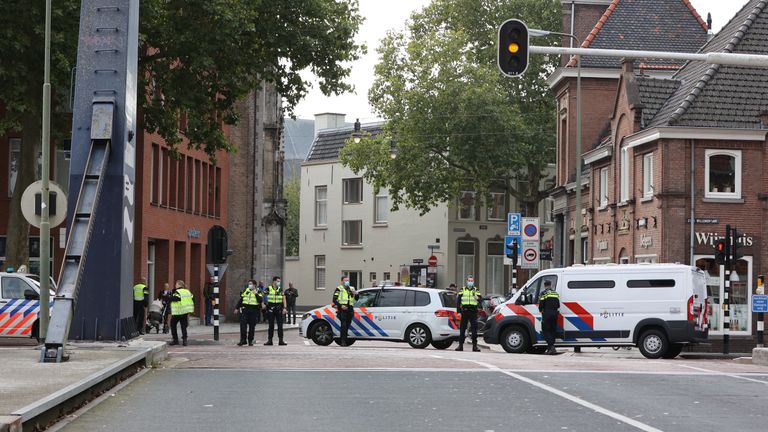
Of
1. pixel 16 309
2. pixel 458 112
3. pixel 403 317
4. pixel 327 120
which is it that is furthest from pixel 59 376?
pixel 327 120

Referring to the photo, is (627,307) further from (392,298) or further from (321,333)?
(321,333)

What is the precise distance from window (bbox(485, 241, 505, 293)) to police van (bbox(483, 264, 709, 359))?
146ft

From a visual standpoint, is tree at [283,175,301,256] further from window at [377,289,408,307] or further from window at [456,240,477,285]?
window at [377,289,408,307]

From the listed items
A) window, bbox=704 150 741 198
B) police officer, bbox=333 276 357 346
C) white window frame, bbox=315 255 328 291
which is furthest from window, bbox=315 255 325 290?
police officer, bbox=333 276 357 346

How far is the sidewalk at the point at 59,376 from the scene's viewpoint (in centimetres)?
1145

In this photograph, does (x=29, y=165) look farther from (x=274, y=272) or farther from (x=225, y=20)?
(x=274, y=272)

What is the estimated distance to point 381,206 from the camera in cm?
7888

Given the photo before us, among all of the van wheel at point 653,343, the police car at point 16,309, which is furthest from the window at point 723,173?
the police car at point 16,309

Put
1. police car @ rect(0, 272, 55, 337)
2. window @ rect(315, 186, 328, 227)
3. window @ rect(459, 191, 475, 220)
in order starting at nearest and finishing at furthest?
police car @ rect(0, 272, 55, 337) → window @ rect(459, 191, 475, 220) → window @ rect(315, 186, 328, 227)

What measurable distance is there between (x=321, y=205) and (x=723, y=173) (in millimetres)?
46385

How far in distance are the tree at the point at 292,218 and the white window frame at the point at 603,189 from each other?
5566 centimetres

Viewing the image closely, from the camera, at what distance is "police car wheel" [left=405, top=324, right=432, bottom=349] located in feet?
A: 108

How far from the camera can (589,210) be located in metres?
47.7

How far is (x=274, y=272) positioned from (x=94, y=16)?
39.6 meters
